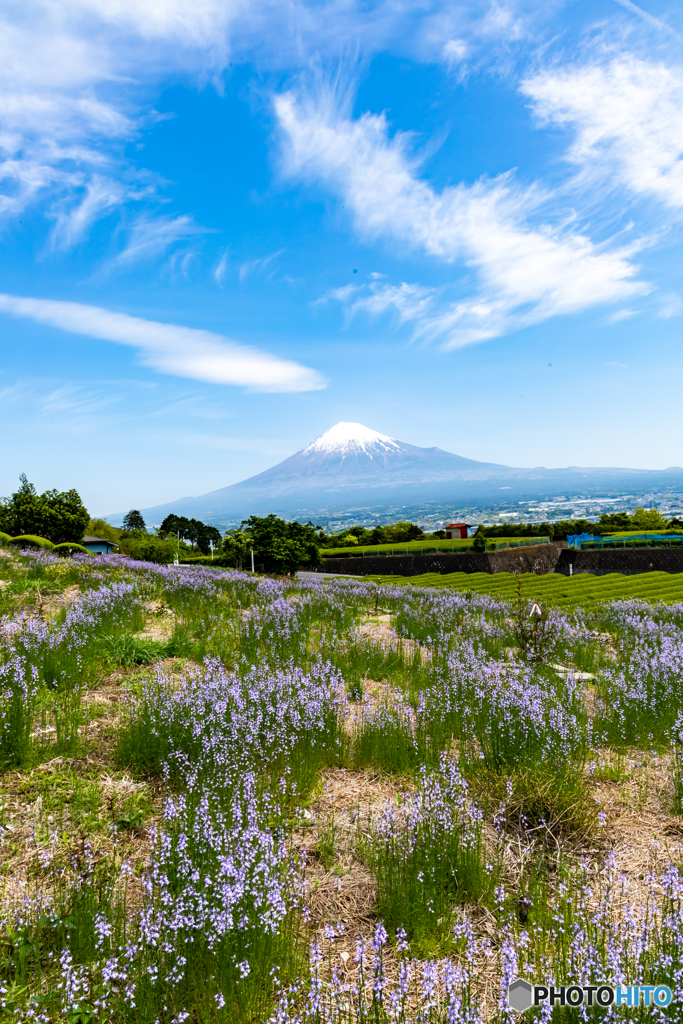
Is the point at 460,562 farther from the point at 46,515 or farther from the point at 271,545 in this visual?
the point at 46,515

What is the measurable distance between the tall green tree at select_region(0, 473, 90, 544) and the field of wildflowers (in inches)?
1523

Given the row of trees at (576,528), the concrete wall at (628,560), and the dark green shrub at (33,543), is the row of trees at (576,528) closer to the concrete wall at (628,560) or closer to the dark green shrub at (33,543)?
the concrete wall at (628,560)

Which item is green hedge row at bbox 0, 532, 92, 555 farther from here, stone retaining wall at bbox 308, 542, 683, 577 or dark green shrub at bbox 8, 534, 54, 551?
stone retaining wall at bbox 308, 542, 683, 577

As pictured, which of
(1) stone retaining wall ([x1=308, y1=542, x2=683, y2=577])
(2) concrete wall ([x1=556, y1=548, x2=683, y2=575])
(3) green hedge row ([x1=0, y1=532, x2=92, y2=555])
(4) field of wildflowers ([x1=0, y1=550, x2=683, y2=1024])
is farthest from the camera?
(1) stone retaining wall ([x1=308, y1=542, x2=683, y2=577])

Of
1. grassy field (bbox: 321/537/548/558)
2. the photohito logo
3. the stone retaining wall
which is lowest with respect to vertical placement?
the stone retaining wall

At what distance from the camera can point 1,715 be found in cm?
446

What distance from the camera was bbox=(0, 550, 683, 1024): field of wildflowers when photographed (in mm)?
2445

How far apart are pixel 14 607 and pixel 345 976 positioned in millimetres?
8107

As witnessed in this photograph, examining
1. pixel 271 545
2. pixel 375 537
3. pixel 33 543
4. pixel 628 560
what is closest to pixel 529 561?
pixel 628 560

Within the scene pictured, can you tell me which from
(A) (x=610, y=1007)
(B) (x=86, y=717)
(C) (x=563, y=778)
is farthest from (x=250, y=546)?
(A) (x=610, y=1007)

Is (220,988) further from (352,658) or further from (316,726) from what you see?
(352,658)

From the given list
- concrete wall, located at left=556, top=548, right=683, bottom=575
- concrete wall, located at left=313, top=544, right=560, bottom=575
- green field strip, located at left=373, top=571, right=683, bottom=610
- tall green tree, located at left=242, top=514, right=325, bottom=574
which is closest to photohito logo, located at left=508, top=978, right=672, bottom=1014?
green field strip, located at left=373, top=571, right=683, bottom=610

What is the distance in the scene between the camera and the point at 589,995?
7.63 ft

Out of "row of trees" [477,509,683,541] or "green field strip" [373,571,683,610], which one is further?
"row of trees" [477,509,683,541]
